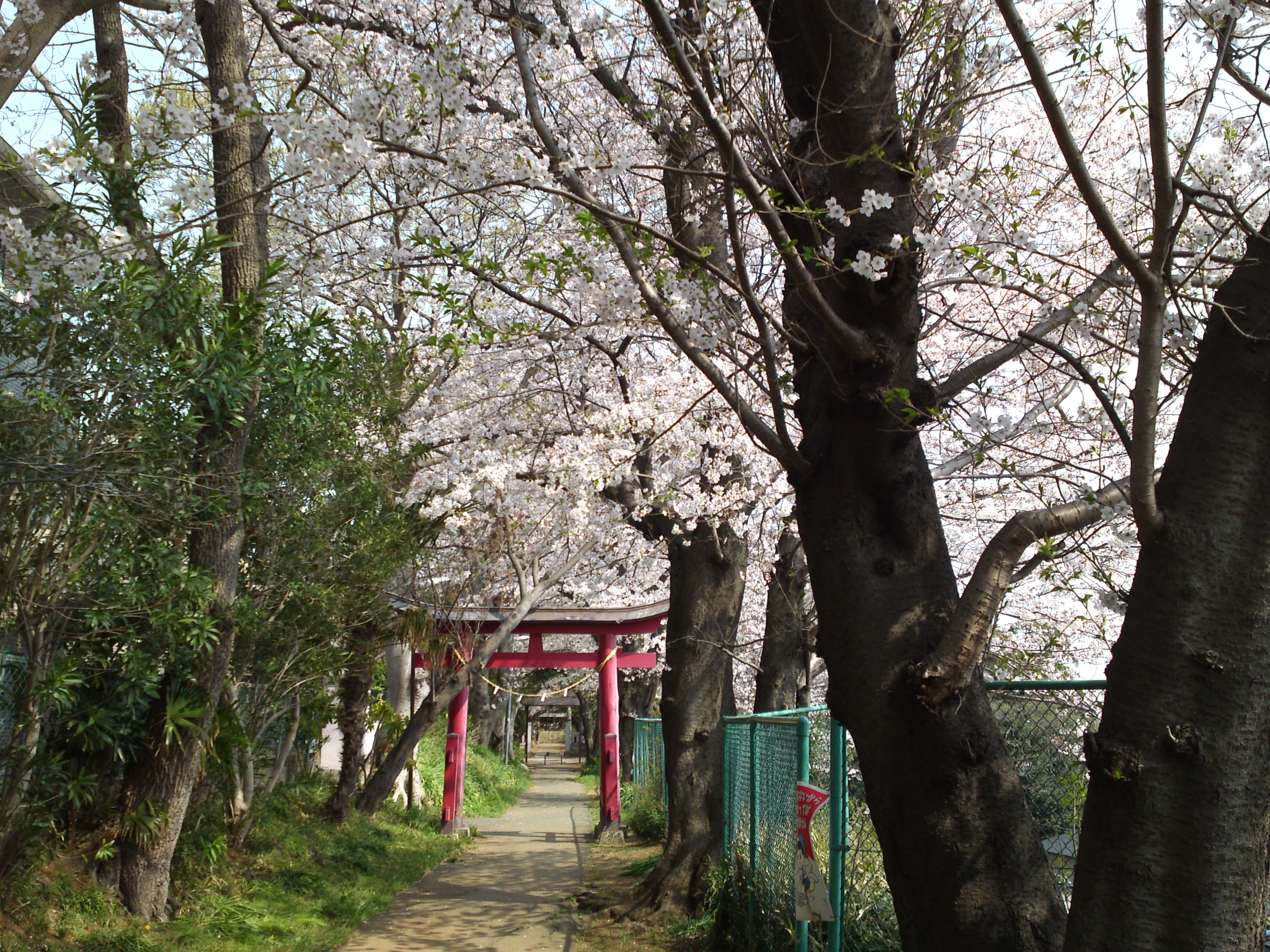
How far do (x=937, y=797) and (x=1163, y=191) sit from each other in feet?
5.71

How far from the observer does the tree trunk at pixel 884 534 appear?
2.73 m

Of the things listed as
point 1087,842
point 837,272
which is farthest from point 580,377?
point 1087,842

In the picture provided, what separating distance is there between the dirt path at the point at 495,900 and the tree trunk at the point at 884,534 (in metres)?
5.26

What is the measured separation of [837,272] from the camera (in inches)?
138

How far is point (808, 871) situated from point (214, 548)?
15.7 feet

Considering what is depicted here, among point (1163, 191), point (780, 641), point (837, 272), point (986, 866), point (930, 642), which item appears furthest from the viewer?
point (780, 641)

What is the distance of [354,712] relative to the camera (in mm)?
12219

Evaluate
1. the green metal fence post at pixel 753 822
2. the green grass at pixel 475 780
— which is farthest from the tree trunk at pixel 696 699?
the green grass at pixel 475 780

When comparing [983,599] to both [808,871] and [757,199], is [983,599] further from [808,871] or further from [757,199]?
[808,871]

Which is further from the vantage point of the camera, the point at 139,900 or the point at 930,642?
the point at 139,900

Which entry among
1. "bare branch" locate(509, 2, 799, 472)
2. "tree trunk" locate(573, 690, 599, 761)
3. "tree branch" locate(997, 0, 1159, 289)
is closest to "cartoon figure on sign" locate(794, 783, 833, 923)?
"bare branch" locate(509, 2, 799, 472)

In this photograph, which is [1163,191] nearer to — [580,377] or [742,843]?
[742,843]

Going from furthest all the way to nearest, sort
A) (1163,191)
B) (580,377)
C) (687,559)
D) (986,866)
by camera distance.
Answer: (580,377), (687,559), (986,866), (1163,191)

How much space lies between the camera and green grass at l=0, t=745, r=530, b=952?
559 centimetres
